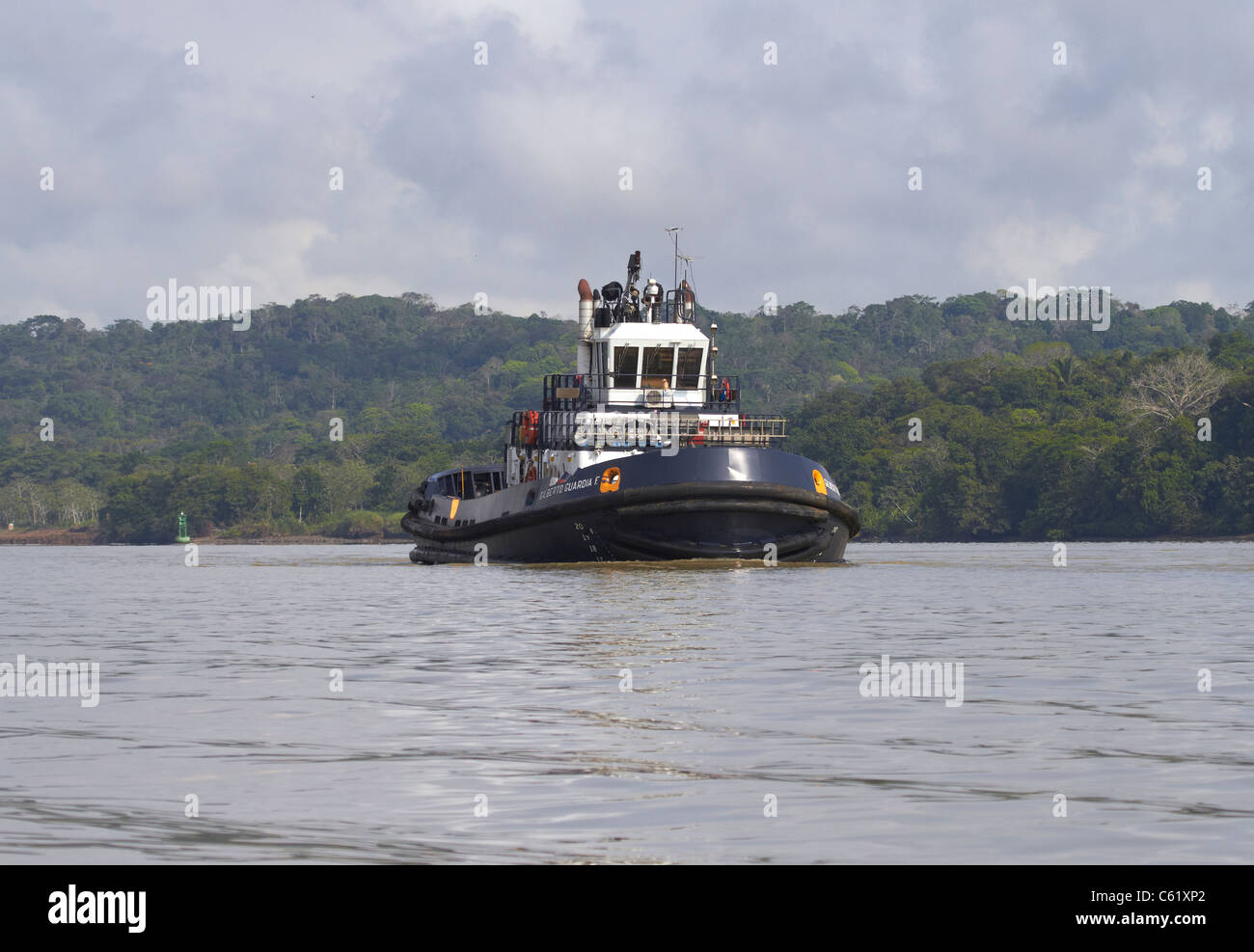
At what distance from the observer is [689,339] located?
4959 cm

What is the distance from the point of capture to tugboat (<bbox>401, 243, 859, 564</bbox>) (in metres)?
40.8

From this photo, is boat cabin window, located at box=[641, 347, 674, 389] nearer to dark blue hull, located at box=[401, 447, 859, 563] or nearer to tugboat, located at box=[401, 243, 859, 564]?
tugboat, located at box=[401, 243, 859, 564]

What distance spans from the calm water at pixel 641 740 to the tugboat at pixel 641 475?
1180 cm

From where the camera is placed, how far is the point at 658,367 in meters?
49.9

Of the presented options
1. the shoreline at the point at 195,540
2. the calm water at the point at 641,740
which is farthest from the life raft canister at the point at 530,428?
the shoreline at the point at 195,540

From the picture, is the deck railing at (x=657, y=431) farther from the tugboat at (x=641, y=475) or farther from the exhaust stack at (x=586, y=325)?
the exhaust stack at (x=586, y=325)

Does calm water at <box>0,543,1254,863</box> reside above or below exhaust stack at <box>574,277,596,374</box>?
below

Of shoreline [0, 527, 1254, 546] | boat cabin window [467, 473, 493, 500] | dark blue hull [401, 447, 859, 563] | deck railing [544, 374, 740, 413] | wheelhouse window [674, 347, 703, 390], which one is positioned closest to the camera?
dark blue hull [401, 447, 859, 563]

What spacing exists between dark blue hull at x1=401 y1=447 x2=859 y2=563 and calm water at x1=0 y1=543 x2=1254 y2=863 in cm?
1149

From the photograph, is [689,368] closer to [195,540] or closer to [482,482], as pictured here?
[482,482]

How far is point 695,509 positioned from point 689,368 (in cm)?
1060

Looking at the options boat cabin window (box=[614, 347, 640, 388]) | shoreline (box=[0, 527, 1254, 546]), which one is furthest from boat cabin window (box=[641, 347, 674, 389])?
shoreline (box=[0, 527, 1254, 546])
